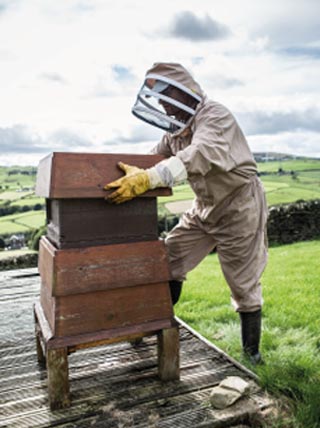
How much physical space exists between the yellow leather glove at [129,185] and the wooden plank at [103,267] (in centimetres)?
32

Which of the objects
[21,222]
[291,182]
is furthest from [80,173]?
[291,182]

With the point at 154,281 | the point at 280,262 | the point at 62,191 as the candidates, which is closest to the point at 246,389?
the point at 154,281

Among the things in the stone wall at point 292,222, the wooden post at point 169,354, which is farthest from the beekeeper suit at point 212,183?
the stone wall at point 292,222

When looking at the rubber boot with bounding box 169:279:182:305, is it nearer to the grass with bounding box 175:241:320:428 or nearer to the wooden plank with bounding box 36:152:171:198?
the grass with bounding box 175:241:320:428

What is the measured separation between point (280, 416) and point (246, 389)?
240 mm

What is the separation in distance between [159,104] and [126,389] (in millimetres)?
1886

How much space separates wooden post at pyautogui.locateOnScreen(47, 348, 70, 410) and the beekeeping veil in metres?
1.58

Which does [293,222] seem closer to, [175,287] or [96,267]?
[175,287]

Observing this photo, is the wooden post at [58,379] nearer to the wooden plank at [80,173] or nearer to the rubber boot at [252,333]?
the wooden plank at [80,173]

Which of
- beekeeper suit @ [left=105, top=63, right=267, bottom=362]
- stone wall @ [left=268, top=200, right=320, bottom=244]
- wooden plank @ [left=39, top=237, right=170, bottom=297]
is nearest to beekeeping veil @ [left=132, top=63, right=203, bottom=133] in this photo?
beekeeper suit @ [left=105, top=63, right=267, bottom=362]

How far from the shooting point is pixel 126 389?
2635 mm

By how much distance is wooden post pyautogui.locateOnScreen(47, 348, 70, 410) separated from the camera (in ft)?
7.93

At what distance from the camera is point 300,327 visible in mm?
3707

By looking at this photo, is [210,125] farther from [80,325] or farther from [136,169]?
[80,325]
